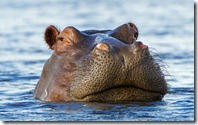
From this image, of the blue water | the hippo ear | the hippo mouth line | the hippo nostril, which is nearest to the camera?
the hippo nostril

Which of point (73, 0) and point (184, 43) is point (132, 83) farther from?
point (73, 0)

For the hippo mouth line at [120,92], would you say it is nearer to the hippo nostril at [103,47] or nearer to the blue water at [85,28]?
the blue water at [85,28]

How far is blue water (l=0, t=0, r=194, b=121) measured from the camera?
26.6 ft

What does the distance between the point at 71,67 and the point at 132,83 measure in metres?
0.91

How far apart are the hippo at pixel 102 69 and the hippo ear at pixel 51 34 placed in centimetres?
20

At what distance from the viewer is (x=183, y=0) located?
97.5 feet

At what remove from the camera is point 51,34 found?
30.7 feet

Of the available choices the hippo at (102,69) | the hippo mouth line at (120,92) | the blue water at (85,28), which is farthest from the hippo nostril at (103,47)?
the blue water at (85,28)

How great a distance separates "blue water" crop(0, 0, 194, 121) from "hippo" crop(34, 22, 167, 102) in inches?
5.7

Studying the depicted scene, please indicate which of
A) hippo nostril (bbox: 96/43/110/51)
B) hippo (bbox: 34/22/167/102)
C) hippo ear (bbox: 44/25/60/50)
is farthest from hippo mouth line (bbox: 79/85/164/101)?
hippo ear (bbox: 44/25/60/50)

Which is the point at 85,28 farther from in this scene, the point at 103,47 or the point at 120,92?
the point at 103,47

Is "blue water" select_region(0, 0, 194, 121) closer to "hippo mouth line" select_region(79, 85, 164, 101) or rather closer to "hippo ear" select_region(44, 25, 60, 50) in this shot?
"hippo mouth line" select_region(79, 85, 164, 101)

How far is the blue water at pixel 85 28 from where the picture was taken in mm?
8094

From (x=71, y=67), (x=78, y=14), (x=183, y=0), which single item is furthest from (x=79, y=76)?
(x=183, y=0)
